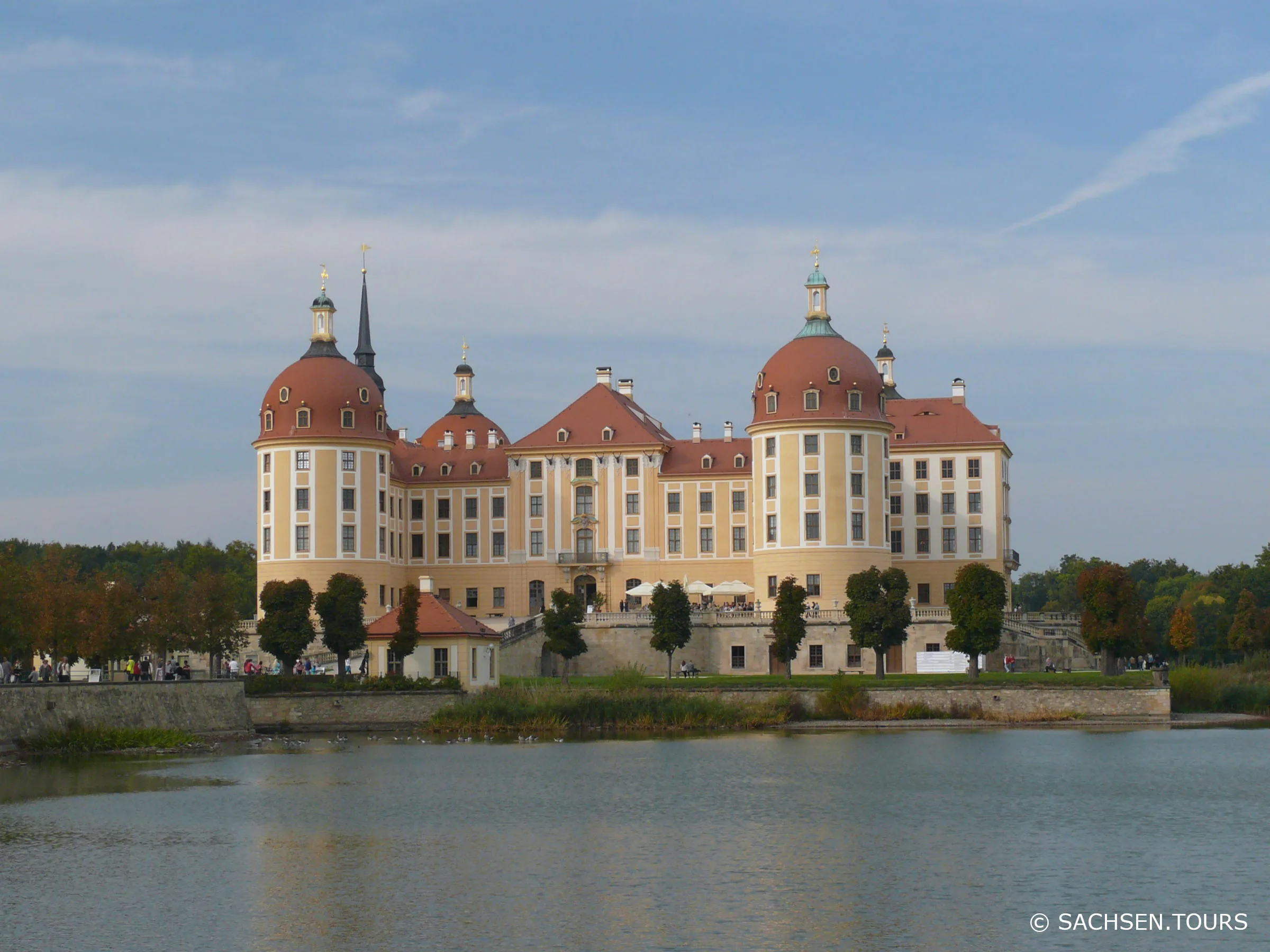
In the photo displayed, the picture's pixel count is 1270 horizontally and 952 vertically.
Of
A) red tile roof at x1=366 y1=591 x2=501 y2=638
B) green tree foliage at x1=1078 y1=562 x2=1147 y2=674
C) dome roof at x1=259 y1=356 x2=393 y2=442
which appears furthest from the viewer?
dome roof at x1=259 y1=356 x2=393 y2=442

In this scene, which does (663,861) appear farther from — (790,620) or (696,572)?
(696,572)

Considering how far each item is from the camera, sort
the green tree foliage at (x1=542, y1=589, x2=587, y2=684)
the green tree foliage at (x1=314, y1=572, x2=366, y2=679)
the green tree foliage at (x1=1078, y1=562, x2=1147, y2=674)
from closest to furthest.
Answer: the green tree foliage at (x1=1078, y1=562, x2=1147, y2=674)
the green tree foliage at (x1=314, y1=572, x2=366, y2=679)
the green tree foliage at (x1=542, y1=589, x2=587, y2=684)

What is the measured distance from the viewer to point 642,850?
102ft

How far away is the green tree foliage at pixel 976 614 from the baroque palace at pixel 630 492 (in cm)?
1375

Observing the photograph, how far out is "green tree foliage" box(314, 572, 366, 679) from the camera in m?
67.0

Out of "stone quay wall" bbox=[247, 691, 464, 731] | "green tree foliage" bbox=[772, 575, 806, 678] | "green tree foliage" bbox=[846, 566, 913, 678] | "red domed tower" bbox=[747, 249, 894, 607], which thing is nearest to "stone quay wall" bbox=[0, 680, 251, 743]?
"stone quay wall" bbox=[247, 691, 464, 731]

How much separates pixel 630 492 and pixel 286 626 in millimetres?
24187

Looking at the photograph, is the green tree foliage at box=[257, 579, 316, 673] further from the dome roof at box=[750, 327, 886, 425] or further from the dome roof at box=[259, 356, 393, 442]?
the dome roof at box=[750, 327, 886, 425]

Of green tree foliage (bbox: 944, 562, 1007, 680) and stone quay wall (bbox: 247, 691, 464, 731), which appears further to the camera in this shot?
green tree foliage (bbox: 944, 562, 1007, 680)

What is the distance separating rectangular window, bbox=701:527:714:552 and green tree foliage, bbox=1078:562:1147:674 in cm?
2292

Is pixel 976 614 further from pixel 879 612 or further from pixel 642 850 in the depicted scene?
pixel 642 850

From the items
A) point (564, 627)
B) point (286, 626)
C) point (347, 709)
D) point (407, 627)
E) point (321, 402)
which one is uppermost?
point (321, 402)

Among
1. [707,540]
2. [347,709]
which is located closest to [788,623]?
[347,709]

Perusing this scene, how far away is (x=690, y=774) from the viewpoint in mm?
43156
